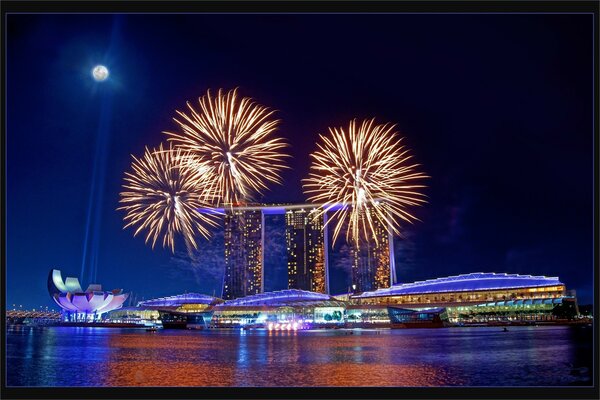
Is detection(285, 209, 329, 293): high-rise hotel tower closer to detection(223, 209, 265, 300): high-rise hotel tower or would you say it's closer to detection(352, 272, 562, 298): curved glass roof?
detection(223, 209, 265, 300): high-rise hotel tower

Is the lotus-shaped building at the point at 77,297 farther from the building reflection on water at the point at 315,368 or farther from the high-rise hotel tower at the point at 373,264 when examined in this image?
the building reflection on water at the point at 315,368

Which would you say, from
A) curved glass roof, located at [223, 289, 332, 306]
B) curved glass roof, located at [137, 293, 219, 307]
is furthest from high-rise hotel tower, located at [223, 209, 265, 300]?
curved glass roof, located at [223, 289, 332, 306]

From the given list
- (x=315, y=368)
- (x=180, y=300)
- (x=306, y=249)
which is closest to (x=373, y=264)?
(x=306, y=249)

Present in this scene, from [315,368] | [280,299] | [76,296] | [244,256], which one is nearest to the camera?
[315,368]
